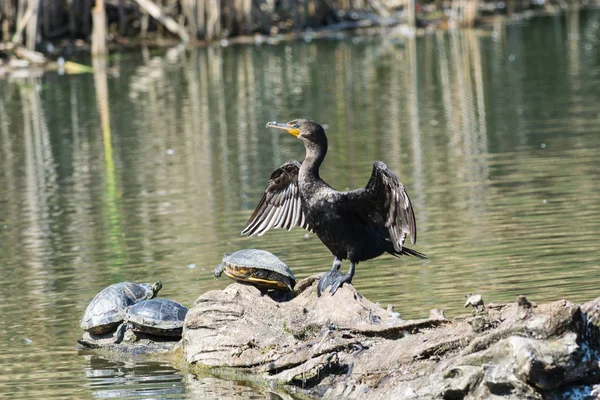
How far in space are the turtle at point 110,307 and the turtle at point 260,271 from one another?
95 centimetres

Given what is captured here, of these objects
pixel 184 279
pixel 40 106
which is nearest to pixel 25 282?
pixel 184 279

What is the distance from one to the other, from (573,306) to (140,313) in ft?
12.0

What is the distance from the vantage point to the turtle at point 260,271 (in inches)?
290

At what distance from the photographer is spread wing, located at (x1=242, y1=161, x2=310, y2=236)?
316 inches

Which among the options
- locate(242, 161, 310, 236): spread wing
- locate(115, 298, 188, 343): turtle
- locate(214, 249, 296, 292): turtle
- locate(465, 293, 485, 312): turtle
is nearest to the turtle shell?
locate(115, 298, 188, 343): turtle

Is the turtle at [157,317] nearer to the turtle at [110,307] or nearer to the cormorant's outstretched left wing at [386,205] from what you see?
the turtle at [110,307]

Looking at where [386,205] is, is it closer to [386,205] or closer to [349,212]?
[386,205]

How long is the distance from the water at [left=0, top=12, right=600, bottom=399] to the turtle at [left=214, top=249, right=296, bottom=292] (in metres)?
0.78

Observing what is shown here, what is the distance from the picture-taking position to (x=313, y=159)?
730 centimetres

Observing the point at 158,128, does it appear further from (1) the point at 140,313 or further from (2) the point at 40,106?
(1) the point at 140,313

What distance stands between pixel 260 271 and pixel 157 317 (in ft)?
3.03

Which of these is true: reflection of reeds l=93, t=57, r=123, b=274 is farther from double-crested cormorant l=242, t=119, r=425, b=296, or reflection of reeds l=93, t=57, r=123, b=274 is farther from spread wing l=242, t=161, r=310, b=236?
double-crested cormorant l=242, t=119, r=425, b=296

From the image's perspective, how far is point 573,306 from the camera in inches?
200

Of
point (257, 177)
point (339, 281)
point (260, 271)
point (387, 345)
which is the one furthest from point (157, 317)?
point (257, 177)
